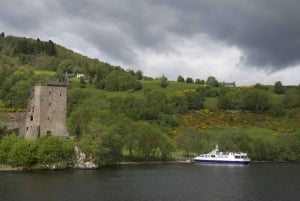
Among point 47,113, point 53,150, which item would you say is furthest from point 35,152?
point 47,113

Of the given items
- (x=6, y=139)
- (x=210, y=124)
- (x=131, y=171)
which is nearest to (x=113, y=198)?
(x=131, y=171)

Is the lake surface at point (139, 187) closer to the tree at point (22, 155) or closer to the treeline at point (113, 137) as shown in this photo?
the tree at point (22, 155)

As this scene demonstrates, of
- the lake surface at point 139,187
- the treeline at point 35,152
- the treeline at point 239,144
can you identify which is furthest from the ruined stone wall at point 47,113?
the treeline at point 239,144

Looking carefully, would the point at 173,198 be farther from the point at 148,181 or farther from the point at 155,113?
the point at 155,113

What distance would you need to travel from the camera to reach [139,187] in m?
75.5

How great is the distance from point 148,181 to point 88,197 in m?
21.2

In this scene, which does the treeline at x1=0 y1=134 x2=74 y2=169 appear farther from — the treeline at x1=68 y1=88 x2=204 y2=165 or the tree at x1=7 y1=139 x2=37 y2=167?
the treeline at x1=68 y1=88 x2=204 y2=165

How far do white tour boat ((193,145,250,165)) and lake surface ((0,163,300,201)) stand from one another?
1723 inches

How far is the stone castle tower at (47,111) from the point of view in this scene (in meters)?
115

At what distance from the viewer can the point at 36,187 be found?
237ft

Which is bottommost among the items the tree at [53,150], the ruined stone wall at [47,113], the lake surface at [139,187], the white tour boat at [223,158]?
the lake surface at [139,187]

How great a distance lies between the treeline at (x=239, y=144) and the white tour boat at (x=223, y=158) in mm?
5296

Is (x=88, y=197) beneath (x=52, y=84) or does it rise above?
beneath

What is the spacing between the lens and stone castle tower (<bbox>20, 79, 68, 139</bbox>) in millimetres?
115000
